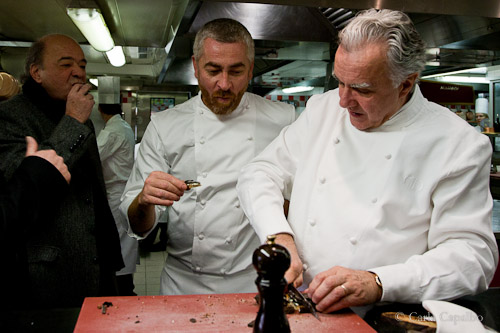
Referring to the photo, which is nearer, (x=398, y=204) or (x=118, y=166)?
(x=398, y=204)

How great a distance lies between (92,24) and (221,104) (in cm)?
191

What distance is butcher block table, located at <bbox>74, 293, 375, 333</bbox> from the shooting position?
39.9 inches

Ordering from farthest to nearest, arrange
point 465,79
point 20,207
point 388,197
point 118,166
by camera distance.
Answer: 1. point 465,79
2. point 118,166
3. point 388,197
4. point 20,207

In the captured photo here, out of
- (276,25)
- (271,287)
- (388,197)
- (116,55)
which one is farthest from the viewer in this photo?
(116,55)

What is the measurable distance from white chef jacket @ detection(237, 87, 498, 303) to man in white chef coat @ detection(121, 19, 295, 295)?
0.35 metres

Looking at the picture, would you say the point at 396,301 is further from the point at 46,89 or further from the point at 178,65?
the point at 178,65

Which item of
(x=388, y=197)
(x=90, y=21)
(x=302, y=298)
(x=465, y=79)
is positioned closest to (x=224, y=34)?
(x=388, y=197)

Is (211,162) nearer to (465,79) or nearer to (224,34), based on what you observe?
(224,34)

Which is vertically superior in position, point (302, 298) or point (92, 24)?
point (92, 24)

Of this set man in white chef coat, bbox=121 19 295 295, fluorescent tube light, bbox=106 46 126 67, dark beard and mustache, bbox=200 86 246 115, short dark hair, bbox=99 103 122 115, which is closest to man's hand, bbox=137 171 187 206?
man in white chef coat, bbox=121 19 295 295

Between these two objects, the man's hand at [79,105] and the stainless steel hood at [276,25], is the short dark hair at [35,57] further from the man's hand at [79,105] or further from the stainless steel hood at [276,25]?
the stainless steel hood at [276,25]

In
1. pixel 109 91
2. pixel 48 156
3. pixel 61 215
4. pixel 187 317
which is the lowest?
pixel 187 317

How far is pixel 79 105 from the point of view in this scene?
1.84 m

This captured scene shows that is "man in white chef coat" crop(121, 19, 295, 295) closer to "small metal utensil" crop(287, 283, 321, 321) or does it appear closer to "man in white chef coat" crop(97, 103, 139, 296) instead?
"small metal utensil" crop(287, 283, 321, 321)
